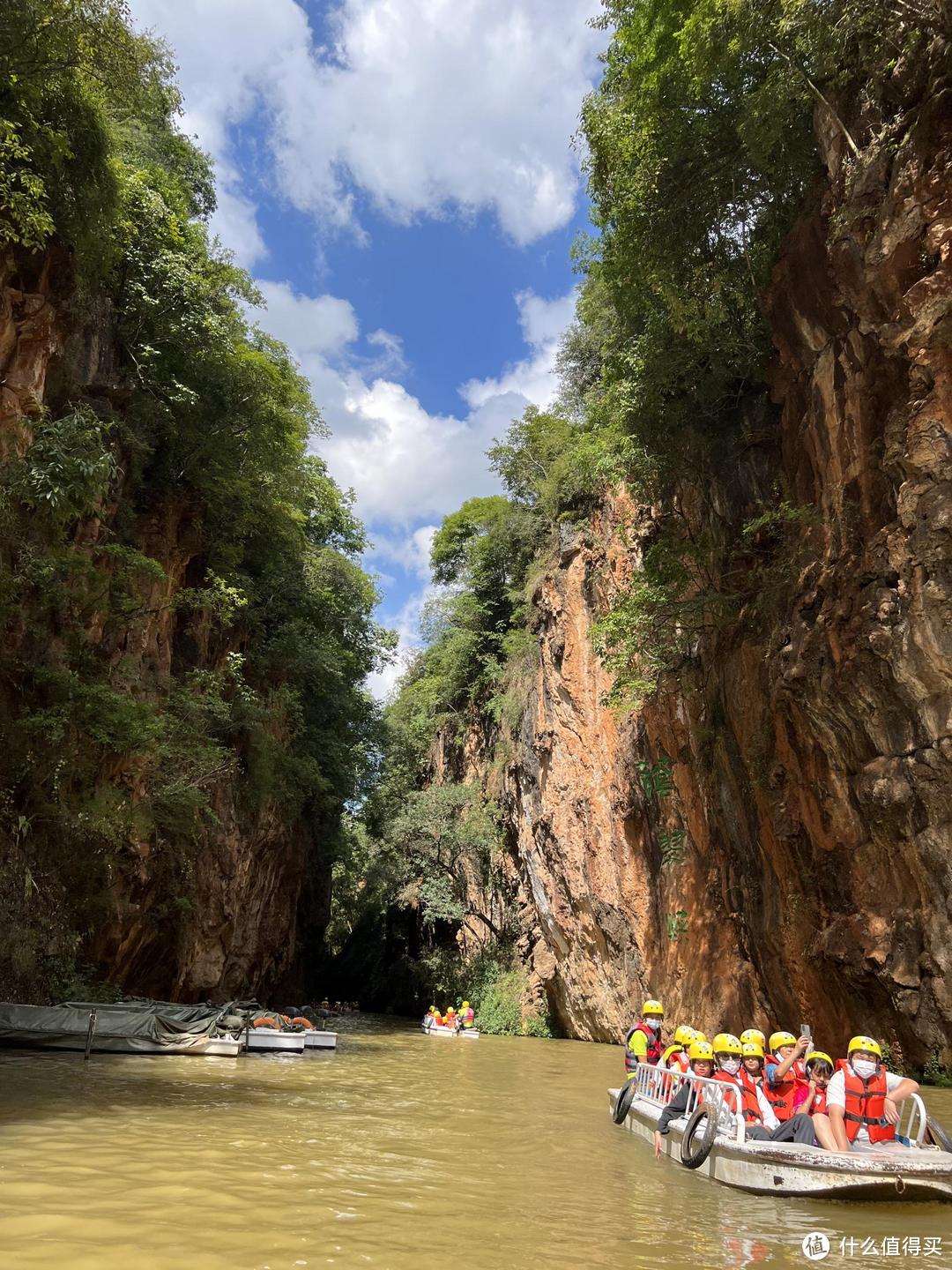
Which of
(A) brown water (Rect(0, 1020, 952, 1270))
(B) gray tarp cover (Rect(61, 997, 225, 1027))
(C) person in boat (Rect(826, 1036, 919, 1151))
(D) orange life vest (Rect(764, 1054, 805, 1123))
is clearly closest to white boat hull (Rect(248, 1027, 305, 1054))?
(B) gray tarp cover (Rect(61, 997, 225, 1027))

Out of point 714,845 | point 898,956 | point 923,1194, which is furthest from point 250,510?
point 923,1194

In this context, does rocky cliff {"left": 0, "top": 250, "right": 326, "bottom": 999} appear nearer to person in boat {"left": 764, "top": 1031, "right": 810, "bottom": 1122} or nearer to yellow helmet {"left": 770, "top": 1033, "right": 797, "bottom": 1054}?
yellow helmet {"left": 770, "top": 1033, "right": 797, "bottom": 1054}

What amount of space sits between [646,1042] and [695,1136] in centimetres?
304

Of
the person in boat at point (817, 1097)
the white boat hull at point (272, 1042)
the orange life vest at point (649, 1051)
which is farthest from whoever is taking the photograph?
the white boat hull at point (272, 1042)

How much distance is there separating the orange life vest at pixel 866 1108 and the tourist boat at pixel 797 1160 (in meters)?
0.20

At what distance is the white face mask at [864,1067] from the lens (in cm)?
657

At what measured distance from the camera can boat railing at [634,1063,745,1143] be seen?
7141mm

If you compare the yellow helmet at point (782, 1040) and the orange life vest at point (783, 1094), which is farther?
the yellow helmet at point (782, 1040)

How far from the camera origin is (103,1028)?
13.9 m

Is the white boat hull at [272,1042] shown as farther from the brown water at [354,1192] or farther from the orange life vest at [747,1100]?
the orange life vest at [747,1100]

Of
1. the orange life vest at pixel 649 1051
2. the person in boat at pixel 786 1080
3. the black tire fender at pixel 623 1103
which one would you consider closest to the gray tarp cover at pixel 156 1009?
the orange life vest at pixel 649 1051

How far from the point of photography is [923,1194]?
236 inches

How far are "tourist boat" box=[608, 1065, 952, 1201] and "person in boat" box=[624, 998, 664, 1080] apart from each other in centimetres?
223

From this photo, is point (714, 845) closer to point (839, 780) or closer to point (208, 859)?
point (839, 780)
